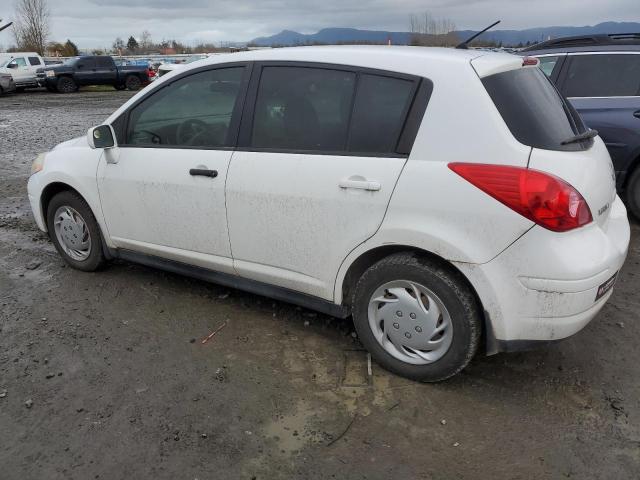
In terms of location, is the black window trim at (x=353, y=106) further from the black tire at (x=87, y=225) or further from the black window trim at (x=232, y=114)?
the black tire at (x=87, y=225)

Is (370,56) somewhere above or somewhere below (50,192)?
above

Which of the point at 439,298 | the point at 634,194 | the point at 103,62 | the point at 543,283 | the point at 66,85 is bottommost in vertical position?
the point at 66,85

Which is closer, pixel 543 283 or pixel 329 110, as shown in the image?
pixel 543 283

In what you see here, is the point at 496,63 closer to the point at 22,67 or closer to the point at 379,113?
the point at 379,113

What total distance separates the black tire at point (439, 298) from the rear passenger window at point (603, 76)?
384cm

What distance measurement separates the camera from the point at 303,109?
324 cm

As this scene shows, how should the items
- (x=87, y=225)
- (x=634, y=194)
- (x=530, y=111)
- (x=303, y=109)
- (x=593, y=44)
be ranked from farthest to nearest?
(x=593, y=44), (x=634, y=194), (x=87, y=225), (x=303, y=109), (x=530, y=111)

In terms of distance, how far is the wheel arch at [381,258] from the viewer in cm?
280

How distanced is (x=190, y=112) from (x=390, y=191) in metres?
1.66

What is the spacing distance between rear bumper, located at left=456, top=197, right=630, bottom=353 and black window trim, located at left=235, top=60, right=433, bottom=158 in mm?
701

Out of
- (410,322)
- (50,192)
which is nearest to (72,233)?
(50,192)

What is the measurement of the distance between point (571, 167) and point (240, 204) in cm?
184

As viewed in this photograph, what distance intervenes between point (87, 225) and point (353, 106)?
8.29 feet

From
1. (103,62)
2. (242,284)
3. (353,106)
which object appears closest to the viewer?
(353,106)
